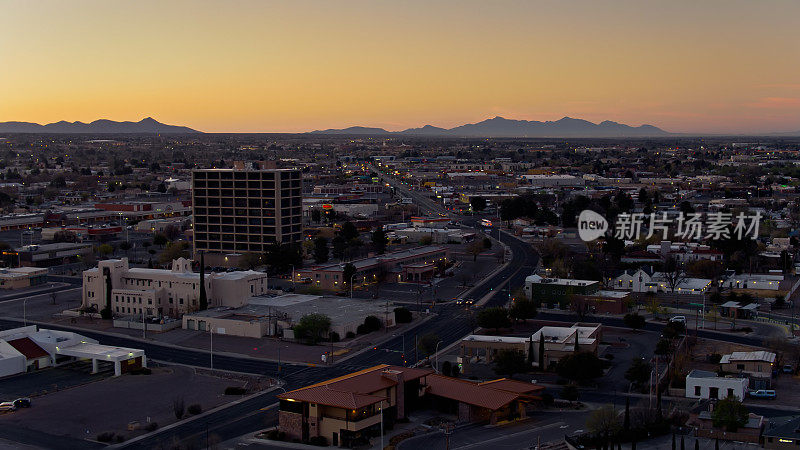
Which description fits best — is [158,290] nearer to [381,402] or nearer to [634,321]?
[381,402]

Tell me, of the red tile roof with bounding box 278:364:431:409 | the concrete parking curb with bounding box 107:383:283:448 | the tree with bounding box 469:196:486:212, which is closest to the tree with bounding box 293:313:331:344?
the concrete parking curb with bounding box 107:383:283:448

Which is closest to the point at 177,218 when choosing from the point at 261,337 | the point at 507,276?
the point at 507,276


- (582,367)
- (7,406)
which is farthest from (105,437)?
(582,367)

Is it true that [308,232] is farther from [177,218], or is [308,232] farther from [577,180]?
[577,180]

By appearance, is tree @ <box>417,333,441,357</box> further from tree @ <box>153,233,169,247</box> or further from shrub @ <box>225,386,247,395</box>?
tree @ <box>153,233,169,247</box>

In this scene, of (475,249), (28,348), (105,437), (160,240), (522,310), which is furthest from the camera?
(160,240)

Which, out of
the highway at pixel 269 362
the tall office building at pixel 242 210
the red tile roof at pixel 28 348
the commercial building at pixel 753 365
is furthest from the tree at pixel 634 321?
the tall office building at pixel 242 210
